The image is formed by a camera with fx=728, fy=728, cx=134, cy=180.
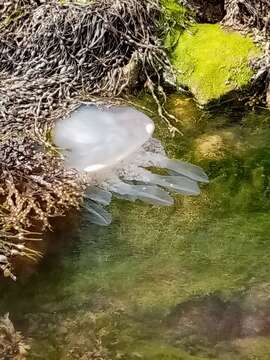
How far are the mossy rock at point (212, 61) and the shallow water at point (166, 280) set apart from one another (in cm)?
65

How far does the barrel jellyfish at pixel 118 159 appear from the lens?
4297mm

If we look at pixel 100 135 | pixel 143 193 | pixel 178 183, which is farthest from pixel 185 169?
pixel 100 135

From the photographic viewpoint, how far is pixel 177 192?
4301mm

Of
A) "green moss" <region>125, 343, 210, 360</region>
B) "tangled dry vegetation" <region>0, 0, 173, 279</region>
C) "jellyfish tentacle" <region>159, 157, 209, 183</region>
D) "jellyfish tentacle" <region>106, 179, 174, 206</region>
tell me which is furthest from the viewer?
"tangled dry vegetation" <region>0, 0, 173, 279</region>

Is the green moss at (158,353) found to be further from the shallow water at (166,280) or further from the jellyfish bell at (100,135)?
the jellyfish bell at (100,135)

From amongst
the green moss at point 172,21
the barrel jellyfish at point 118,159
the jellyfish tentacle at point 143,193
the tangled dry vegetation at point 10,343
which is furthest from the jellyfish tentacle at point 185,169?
the tangled dry vegetation at point 10,343

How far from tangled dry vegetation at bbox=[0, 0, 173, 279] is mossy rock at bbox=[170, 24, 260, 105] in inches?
6.7

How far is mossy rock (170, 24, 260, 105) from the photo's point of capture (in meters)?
5.09

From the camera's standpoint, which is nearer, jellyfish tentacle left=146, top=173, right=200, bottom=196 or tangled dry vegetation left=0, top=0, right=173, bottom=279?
jellyfish tentacle left=146, top=173, right=200, bottom=196

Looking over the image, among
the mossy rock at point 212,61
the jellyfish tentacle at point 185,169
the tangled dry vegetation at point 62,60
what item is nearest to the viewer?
the jellyfish tentacle at point 185,169

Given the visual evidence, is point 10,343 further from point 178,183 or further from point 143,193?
point 178,183

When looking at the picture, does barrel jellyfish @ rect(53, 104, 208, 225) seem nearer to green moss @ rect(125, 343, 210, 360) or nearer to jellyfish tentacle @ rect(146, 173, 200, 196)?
jellyfish tentacle @ rect(146, 173, 200, 196)

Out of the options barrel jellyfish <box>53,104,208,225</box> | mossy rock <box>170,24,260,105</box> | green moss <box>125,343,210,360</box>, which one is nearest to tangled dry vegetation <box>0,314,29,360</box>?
green moss <box>125,343,210,360</box>

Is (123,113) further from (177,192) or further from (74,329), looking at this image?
(74,329)
